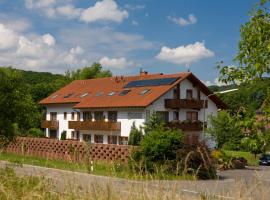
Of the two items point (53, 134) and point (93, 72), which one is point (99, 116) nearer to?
point (53, 134)

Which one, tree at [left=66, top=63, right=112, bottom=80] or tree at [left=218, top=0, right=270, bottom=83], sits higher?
tree at [left=66, top=63, right=112, bottom=80]

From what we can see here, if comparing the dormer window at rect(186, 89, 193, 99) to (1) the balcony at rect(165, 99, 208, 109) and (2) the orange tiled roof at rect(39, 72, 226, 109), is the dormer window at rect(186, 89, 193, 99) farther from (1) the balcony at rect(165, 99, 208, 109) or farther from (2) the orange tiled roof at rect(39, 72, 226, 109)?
(2) the orange tiled roof at rect(39, 72, 226, 109)

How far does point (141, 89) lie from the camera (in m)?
52.4

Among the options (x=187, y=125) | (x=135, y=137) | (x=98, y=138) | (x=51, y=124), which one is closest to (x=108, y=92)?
(x=98, y=138)

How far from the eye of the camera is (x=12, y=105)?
20000mm

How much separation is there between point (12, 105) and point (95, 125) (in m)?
32.8

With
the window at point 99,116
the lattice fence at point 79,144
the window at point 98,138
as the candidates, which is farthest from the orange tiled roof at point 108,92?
the lattice fence at point 79,144

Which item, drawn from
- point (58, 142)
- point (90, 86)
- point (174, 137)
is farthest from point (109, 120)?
point (174, 137)

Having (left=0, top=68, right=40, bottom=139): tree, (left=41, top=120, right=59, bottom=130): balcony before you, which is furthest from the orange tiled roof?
(left=0, top=68, right=40, bottom=139): tree

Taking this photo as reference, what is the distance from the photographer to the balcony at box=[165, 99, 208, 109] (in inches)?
1973

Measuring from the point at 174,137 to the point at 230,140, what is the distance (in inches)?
1138

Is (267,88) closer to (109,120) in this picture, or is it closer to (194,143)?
(194,143)

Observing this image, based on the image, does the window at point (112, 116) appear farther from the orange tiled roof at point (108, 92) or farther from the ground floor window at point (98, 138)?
the ground floor window at point (98, 138)

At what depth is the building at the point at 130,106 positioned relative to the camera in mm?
49622
